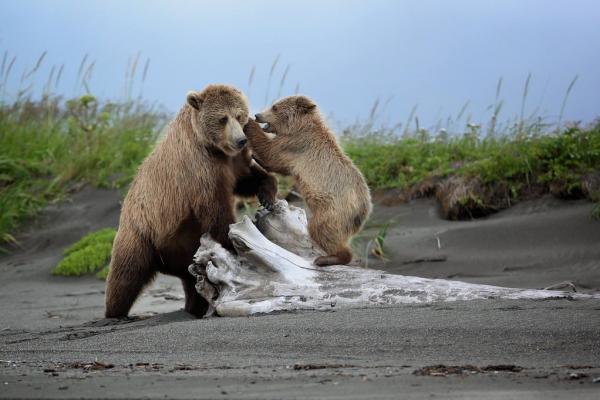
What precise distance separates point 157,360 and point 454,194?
580 cm

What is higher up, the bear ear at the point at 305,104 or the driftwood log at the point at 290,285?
the bear ear at the point at 305,104

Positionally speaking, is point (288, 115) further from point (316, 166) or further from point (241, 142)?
point (241, 142)

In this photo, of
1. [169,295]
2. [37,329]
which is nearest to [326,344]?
[37,329]

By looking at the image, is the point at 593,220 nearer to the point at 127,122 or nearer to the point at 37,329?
the point at 37,329

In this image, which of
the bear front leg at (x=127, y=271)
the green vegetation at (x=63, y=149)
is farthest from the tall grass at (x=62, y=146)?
the bear front leg at (x=127, y=271)

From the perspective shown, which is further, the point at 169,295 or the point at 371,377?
the point at 169,295

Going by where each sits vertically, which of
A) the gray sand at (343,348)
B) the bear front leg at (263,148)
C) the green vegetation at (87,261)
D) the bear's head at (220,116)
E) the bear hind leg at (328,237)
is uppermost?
the bear's head at (220,116)

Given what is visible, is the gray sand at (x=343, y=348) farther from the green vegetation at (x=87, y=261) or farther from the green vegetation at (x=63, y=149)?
Result: the green vegetation at (x=63, y=149)

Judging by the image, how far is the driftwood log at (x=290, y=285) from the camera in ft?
18.7

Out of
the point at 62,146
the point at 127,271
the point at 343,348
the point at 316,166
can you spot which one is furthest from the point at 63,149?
the point at 343,348

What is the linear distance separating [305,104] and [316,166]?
577 mm

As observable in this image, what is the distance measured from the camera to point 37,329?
6910mm

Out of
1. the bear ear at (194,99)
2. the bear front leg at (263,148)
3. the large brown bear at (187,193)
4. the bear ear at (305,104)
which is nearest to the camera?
the large brown bear at (187,193)

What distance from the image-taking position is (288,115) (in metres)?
7.23
